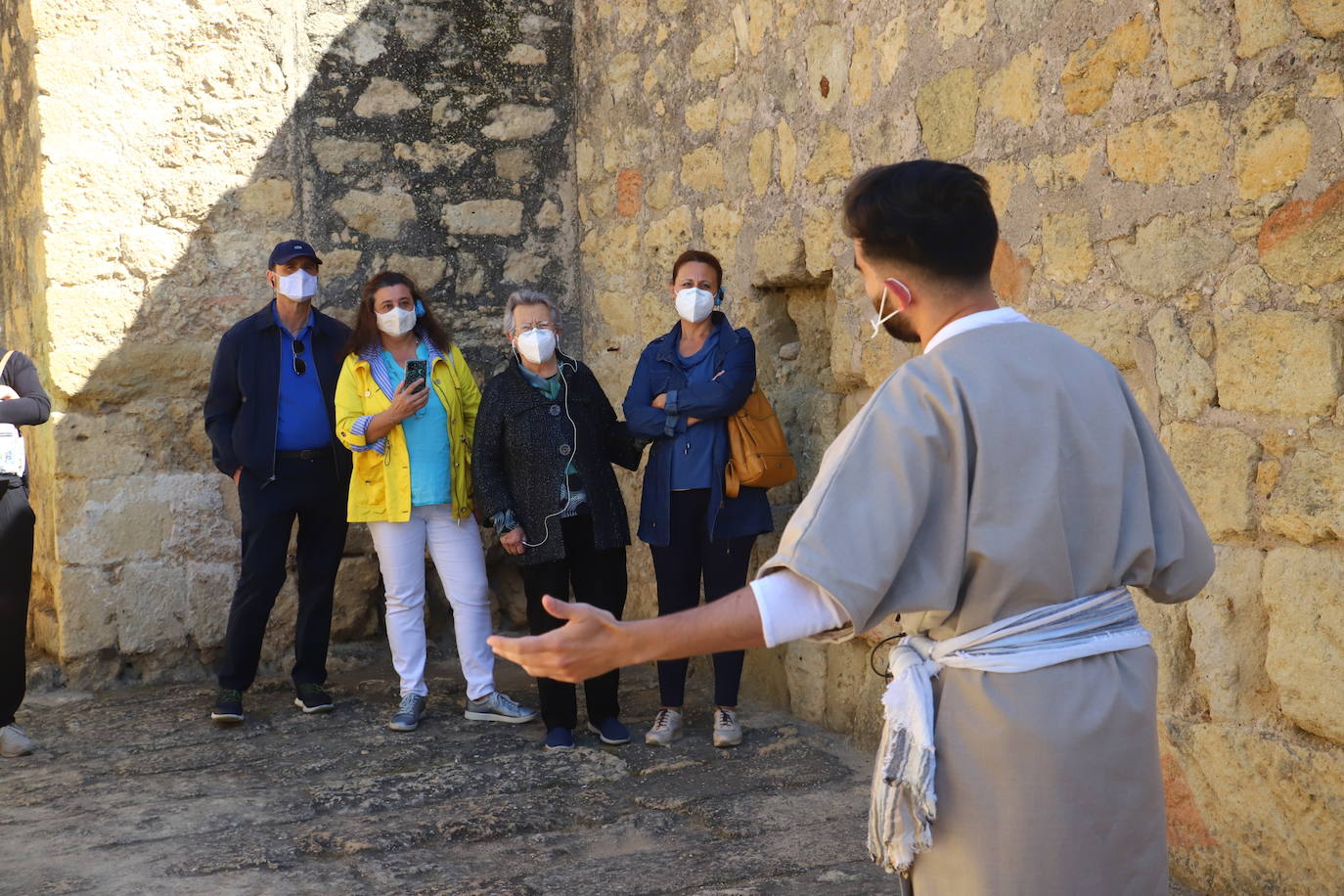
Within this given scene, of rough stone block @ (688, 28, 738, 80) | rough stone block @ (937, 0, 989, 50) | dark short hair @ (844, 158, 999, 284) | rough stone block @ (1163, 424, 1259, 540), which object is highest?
rough stone block @ (688, 28, 738, 80)

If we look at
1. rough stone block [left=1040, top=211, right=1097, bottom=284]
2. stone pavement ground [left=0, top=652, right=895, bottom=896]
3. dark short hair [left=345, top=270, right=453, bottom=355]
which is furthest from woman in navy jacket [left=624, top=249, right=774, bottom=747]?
rough stone block [left=1040, top=211, right=1097, bottom=284]

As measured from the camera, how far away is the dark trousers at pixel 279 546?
15.4ft

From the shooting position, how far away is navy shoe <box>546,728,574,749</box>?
167 inches

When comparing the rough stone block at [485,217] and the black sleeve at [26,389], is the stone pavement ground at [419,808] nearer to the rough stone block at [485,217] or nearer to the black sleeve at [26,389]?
the black sleeve at [26,389]

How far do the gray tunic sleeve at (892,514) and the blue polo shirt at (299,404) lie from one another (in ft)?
11.5

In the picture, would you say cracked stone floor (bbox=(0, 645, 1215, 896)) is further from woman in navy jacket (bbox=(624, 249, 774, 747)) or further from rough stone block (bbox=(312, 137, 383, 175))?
rough stone block (bbox=(312, 137, 383, 175))

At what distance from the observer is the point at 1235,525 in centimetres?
277

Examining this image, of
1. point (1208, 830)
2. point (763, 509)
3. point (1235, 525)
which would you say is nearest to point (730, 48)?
point (763, 509)

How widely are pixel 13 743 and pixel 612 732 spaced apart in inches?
75.2

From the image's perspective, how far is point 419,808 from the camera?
3684 millimetres

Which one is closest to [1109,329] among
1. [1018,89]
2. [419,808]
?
[1018,89]

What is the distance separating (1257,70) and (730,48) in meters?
2.40

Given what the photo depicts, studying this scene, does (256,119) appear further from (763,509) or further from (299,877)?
(299,877)

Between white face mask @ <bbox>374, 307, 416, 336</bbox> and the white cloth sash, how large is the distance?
3193 mm
